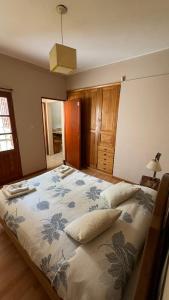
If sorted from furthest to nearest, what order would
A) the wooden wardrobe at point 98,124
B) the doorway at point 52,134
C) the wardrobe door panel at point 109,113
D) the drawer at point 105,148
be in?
the doorway at point 52,134
the drawer at point 105,148
the wooden wardrobe at point 98,124
the wardrobe door panel at point 109,113

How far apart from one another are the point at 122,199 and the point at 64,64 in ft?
5.31

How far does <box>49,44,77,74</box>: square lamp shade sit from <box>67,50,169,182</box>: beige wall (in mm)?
1589

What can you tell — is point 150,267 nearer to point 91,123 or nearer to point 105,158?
point 105,158

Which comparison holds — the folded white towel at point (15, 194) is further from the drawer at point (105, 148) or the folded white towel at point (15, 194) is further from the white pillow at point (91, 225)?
the drawer at point (105, 148)

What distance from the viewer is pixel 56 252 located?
102cm

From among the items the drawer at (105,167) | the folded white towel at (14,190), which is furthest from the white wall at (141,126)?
the folded white towel at (14,190)

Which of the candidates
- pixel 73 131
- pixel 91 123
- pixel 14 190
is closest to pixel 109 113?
pixel 91 123

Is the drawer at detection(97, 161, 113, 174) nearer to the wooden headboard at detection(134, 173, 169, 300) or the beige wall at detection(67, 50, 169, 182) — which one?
the beige wall at detection(67, 50, 169, 182)

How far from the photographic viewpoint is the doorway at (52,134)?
14.4 feet

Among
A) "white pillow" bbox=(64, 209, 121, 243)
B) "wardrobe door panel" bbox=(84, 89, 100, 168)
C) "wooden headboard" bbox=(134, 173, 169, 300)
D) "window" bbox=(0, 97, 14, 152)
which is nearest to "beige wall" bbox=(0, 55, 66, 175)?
"window" bbox=(0, 97, 14, 152)

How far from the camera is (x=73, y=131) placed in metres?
3.81

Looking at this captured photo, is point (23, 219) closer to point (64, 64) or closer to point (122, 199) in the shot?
point (122, 199)

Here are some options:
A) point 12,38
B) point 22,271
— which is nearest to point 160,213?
point 22,271

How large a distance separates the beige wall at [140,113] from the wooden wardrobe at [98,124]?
16 cm
